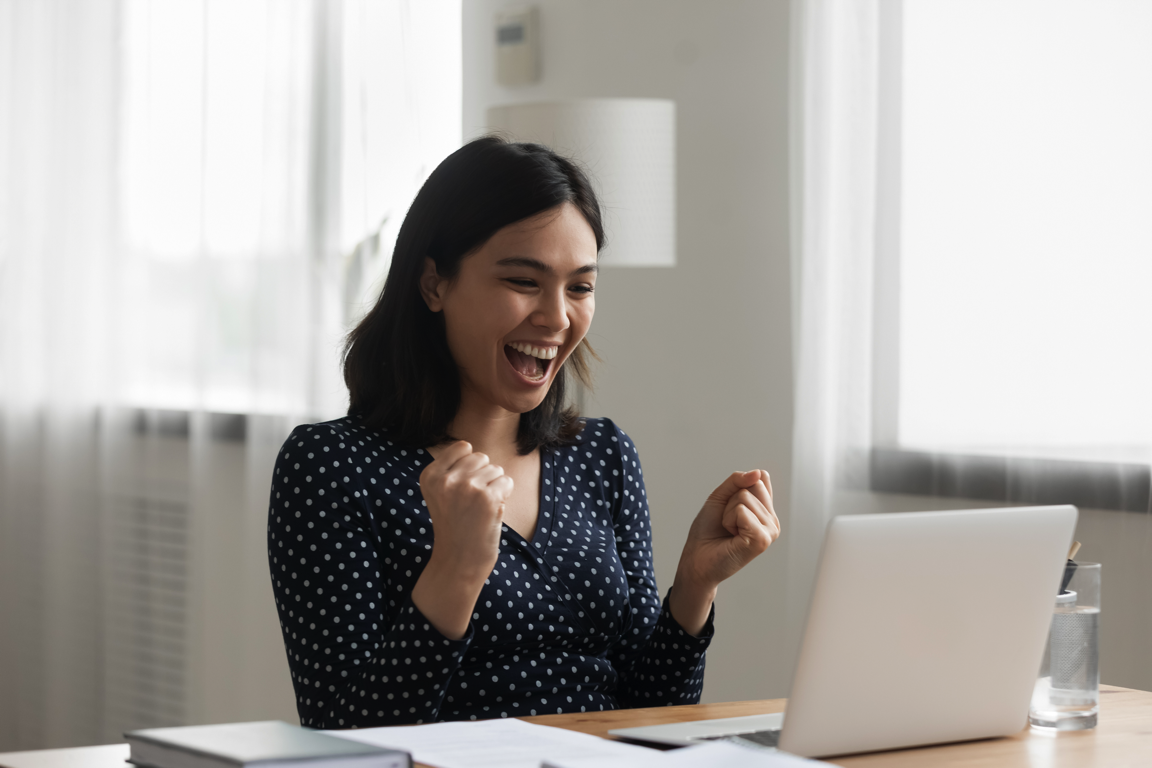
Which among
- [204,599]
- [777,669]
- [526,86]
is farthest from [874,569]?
[204,599]

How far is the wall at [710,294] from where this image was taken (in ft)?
7.77

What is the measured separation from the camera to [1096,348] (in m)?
1.88

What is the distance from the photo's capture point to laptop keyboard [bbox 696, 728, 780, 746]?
110cm

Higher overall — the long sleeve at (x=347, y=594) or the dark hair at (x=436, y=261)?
the dark hair at (x=436, y=261)

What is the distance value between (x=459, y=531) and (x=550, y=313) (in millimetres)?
371

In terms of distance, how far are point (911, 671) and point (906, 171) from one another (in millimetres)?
1252

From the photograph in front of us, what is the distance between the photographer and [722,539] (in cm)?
147

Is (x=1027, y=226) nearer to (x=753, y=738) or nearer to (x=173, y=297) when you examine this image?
(x=753, y=738)

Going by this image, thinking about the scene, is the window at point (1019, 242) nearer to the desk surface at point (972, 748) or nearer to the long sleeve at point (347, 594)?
the desk surface at point (972, 748)

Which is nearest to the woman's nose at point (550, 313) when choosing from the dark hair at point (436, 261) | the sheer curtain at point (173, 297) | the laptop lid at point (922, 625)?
the dark hair at point (436, 261)

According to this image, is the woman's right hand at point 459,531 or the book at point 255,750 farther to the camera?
the woman's right hand at point 459,531

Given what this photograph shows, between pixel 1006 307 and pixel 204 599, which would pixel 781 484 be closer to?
pixel 1006 307

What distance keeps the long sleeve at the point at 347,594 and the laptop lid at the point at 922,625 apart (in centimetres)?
41

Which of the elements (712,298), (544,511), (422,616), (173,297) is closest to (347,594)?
(422,616)
